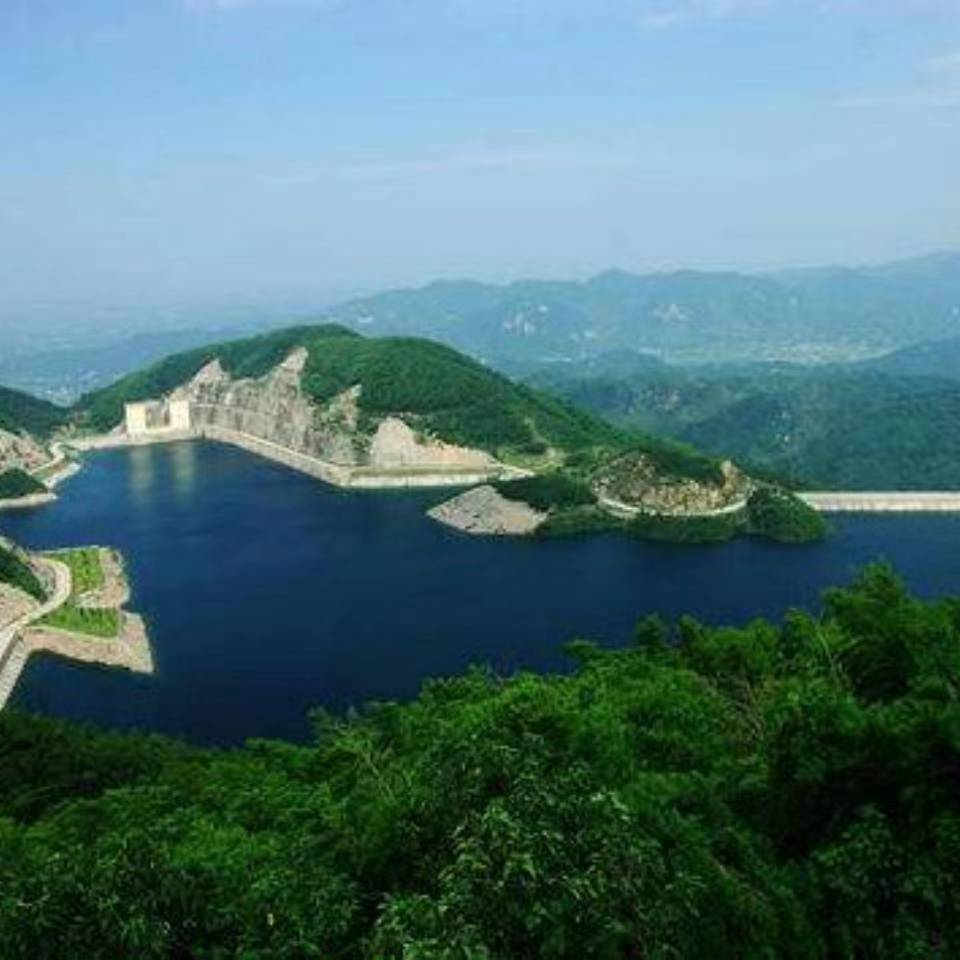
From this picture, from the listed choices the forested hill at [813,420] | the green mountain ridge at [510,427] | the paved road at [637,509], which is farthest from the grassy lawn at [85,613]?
the forested hill at [813,420]

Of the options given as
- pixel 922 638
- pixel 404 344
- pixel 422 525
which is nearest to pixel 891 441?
pixel 404 344

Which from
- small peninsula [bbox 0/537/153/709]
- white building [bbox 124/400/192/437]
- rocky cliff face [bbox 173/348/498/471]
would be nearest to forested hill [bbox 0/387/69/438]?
white building [bbox 124/400/192/437]

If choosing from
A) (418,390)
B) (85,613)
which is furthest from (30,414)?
(85,613)

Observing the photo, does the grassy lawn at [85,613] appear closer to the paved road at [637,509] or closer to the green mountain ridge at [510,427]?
the green mountain ridge at [510,427]

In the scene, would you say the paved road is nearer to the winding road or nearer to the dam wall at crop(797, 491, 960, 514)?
the dam wall at crop(797, 491, 960, 514)

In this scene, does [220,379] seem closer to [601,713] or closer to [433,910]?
[601,713]
